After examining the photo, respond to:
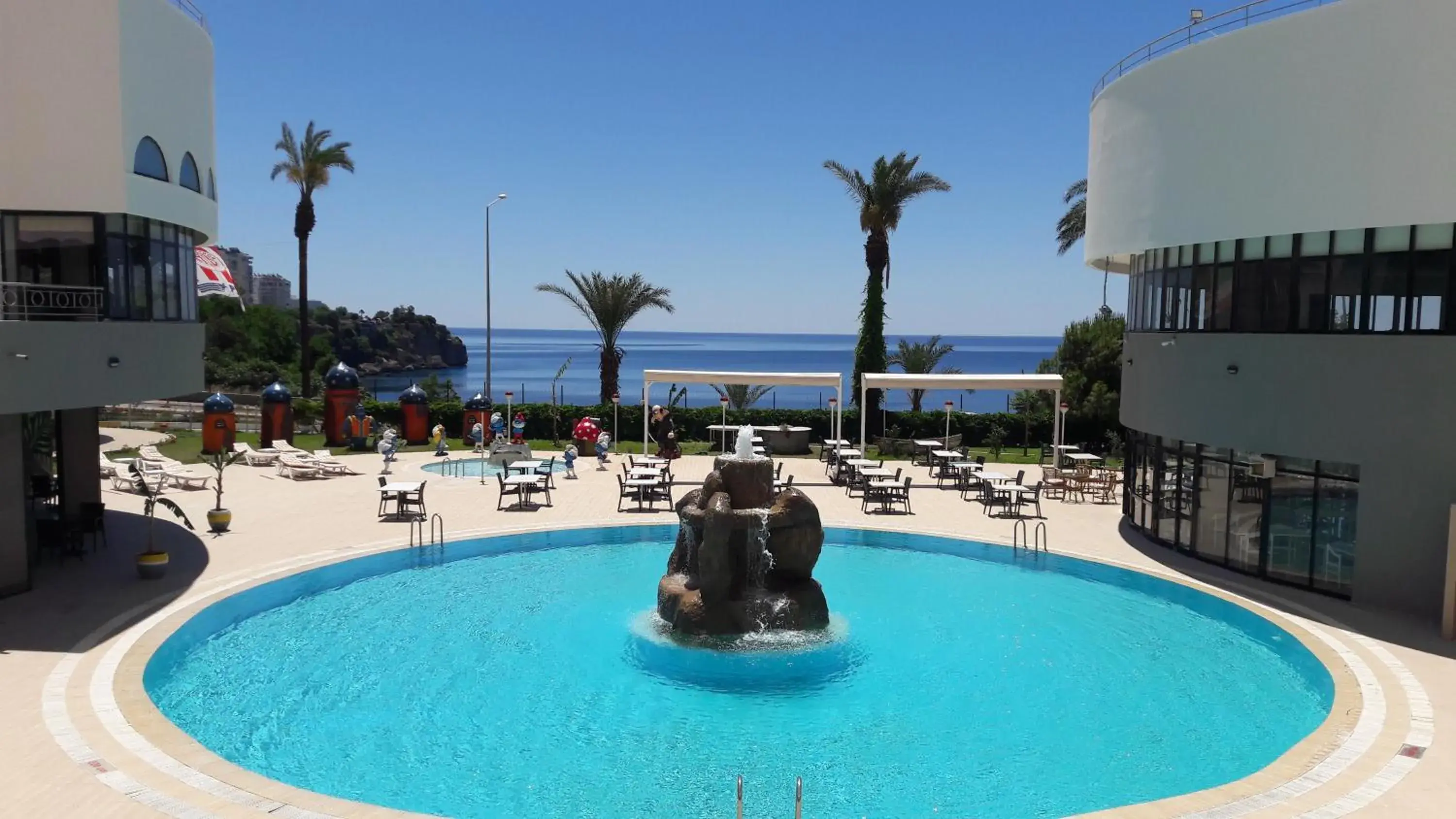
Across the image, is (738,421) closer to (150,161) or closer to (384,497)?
(384,497)

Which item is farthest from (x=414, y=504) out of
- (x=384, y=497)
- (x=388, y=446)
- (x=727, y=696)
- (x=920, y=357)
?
(x=920, y=357)

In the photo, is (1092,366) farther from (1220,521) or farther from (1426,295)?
(1426,295)

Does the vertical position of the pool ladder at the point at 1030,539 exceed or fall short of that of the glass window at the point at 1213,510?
it falls short

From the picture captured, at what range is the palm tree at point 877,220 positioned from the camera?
132 feet

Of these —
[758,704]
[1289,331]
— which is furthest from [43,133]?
[1289,331]

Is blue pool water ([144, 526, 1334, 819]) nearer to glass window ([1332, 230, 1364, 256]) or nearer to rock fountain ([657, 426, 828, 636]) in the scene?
rock fountain ([657, 426, 828, 636])

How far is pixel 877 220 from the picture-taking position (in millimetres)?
40531

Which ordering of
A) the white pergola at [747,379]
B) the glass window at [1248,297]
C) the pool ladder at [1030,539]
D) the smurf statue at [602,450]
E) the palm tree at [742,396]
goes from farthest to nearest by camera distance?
the palm tree at [742,396], the smurf statue at [602,450], the white pergola at [747,379], the pool ladder at [1030,539], the glass window at [1248,297]

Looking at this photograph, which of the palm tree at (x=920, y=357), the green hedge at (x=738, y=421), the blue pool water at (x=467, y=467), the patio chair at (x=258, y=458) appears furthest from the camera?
the palm tree at (x=920, y=357)

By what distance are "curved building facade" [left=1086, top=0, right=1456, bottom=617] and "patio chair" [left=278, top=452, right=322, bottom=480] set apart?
23530 mm

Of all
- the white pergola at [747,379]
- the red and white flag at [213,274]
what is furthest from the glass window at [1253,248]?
the red and white flag at [213,274]

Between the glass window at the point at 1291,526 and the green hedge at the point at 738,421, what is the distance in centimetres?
2156

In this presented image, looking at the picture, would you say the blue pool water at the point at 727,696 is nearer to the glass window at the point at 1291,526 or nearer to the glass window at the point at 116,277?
the glass window at the point at 1291,526

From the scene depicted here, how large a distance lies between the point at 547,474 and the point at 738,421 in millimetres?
13992
